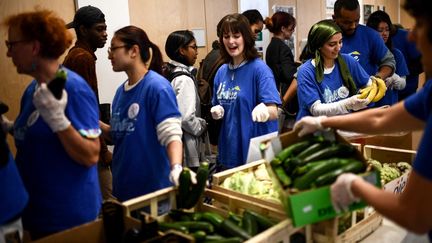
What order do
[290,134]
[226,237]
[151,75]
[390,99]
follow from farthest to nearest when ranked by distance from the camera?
1. [390,99]
2. [151,75]
3. [290,134]
4. [226,237]

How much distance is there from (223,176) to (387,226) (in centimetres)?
75

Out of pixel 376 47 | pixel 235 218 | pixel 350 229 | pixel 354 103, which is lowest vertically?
pixel 350 229

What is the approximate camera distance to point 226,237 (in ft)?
4.85

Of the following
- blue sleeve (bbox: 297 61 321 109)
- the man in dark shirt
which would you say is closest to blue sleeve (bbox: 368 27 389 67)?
blue sleeve (bbox: 297 61 321 109)

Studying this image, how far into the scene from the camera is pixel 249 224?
1.50 metres

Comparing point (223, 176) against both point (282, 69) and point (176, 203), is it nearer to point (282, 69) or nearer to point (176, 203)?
point (176, 203)

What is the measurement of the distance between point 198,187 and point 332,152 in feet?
1.76

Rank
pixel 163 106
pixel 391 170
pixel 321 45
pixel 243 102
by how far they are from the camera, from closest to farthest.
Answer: pixel 163 106
pixel 391 170
pixel 243 102
pixel 321 45

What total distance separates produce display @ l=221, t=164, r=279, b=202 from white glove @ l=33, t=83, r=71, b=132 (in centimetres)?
79

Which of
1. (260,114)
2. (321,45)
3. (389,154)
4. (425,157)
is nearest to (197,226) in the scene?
(425,157)

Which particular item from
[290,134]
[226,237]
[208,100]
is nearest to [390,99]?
[208,100]

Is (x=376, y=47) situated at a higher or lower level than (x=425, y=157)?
higher

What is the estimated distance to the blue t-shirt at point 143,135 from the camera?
6.27 ft

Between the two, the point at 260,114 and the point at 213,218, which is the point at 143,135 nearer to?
the point at 213,218
